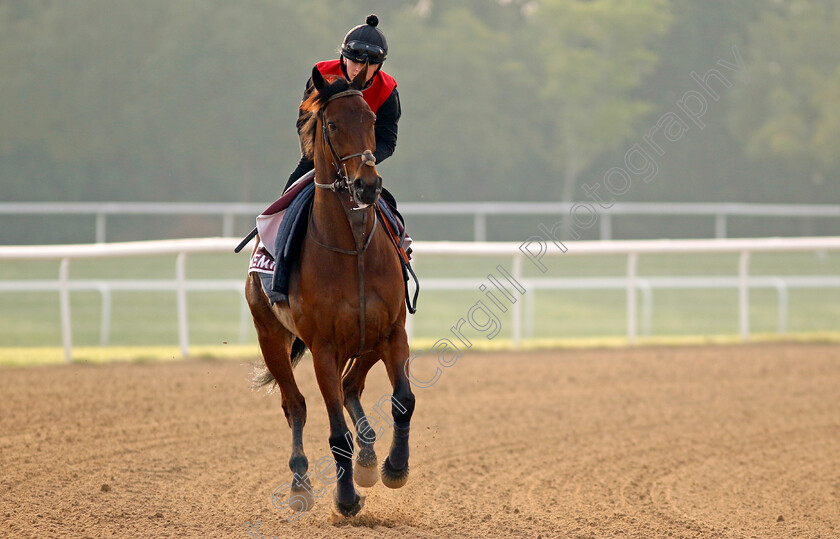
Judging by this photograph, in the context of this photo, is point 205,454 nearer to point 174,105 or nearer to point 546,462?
point 546,462

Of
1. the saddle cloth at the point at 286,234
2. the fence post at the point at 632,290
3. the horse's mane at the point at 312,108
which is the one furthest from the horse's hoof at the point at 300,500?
the fence post at the point at 632,290

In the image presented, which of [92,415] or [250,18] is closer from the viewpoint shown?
[92,415]

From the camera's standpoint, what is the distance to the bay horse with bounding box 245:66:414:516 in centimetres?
413

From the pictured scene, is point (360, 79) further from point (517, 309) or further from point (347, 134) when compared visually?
point (517, 309)

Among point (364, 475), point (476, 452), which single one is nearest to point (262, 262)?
point (364, 475)

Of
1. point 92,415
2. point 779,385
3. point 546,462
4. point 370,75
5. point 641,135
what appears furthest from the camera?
point 641,135

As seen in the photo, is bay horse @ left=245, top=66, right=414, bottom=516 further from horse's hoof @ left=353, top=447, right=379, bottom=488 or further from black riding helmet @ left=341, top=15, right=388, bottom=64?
black riding helmet @ left=341, top=15, right=388, bottom=64

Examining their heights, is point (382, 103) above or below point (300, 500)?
above

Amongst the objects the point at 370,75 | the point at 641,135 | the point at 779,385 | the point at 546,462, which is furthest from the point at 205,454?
the point at 641,135

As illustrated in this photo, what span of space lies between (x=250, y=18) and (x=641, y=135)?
12788mm

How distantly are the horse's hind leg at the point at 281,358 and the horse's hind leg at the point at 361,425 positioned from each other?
286 mm

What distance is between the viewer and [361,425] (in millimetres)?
4859

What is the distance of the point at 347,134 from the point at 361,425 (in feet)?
5.29

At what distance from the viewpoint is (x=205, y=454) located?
19.9 feet
